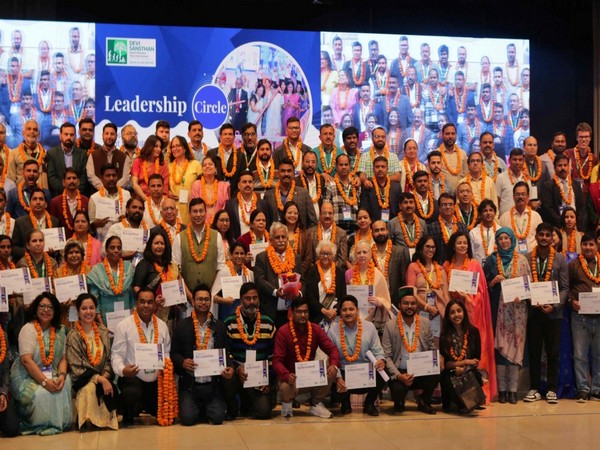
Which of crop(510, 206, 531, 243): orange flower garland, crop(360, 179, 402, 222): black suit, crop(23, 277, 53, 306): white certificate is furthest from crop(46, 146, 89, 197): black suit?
crop(510, 206, 531, 243): orange flower garland

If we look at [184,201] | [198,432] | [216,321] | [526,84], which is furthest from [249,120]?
[198,432]

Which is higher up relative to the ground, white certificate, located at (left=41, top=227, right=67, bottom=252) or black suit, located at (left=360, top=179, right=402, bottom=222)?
black suit, located at (left=360, top=179, right=402, bottom=222)

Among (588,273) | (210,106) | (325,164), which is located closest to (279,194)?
(325,164)

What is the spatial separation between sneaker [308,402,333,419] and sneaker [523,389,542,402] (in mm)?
2012

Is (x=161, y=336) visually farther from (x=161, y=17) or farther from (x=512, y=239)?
(x=161, y=17)

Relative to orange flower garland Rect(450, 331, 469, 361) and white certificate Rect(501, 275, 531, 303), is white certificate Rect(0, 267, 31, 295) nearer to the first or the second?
orange flower garland Rect(450, 331, 469, 361)

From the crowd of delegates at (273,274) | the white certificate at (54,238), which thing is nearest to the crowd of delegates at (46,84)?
the crowd of delegates at (273,274)

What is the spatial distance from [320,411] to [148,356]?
1594 millimetres

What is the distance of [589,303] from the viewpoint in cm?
927

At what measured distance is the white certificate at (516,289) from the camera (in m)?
9.16

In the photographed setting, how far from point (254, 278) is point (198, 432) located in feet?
5.39

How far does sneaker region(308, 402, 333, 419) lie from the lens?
853 cm

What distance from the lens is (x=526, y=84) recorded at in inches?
537

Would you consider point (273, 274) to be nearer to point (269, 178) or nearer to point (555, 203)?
point (269, 178)
